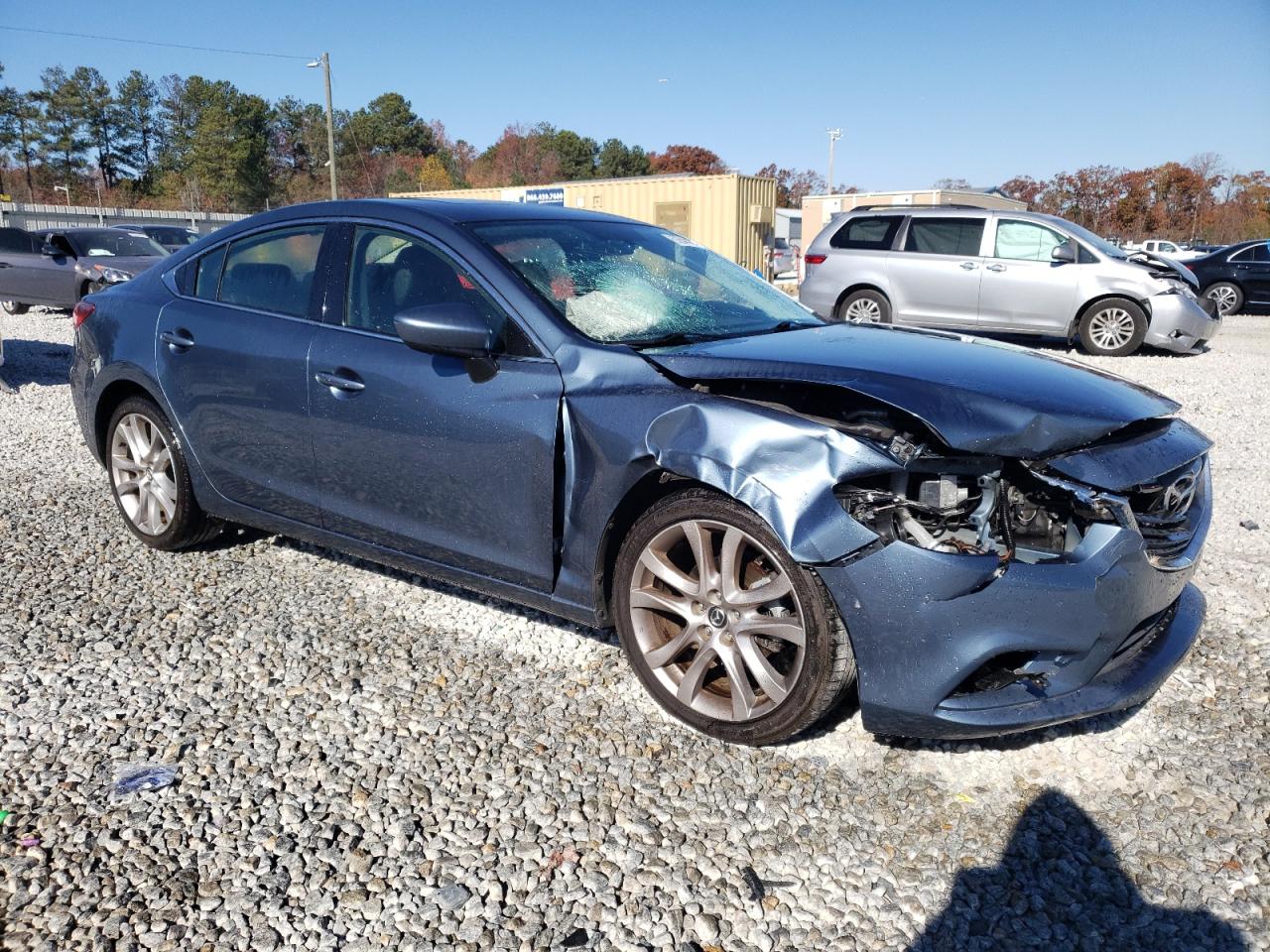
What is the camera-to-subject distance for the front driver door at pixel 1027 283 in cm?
1189

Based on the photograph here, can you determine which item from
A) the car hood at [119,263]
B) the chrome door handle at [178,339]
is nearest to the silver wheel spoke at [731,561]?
the chrome door handle at [178,339]

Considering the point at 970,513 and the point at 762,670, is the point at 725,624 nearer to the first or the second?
the point at 762,670

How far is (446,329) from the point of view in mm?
3041

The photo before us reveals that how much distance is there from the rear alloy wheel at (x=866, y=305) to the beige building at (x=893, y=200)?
12.3 metres

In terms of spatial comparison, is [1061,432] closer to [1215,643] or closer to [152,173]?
[1215,643]

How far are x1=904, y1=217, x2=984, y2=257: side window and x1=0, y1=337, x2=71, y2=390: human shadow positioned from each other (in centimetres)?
970

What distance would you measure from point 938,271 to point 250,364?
10.2 m

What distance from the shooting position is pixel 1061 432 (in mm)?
2604

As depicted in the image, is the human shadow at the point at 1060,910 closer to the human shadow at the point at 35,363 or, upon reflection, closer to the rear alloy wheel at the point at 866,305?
the human shadow at the point at 35,363

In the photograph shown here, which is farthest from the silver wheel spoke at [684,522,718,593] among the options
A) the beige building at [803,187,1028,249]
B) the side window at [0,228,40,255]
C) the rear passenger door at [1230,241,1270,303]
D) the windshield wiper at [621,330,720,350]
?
the beige building at [803,187,1028,249]

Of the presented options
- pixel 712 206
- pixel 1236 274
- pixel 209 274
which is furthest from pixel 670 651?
pixel 712 206

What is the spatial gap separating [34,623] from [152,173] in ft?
281

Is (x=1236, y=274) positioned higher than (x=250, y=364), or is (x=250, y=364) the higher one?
(x=1236, y=274)

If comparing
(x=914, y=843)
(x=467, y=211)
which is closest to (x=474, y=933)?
(x=914, y=843)
